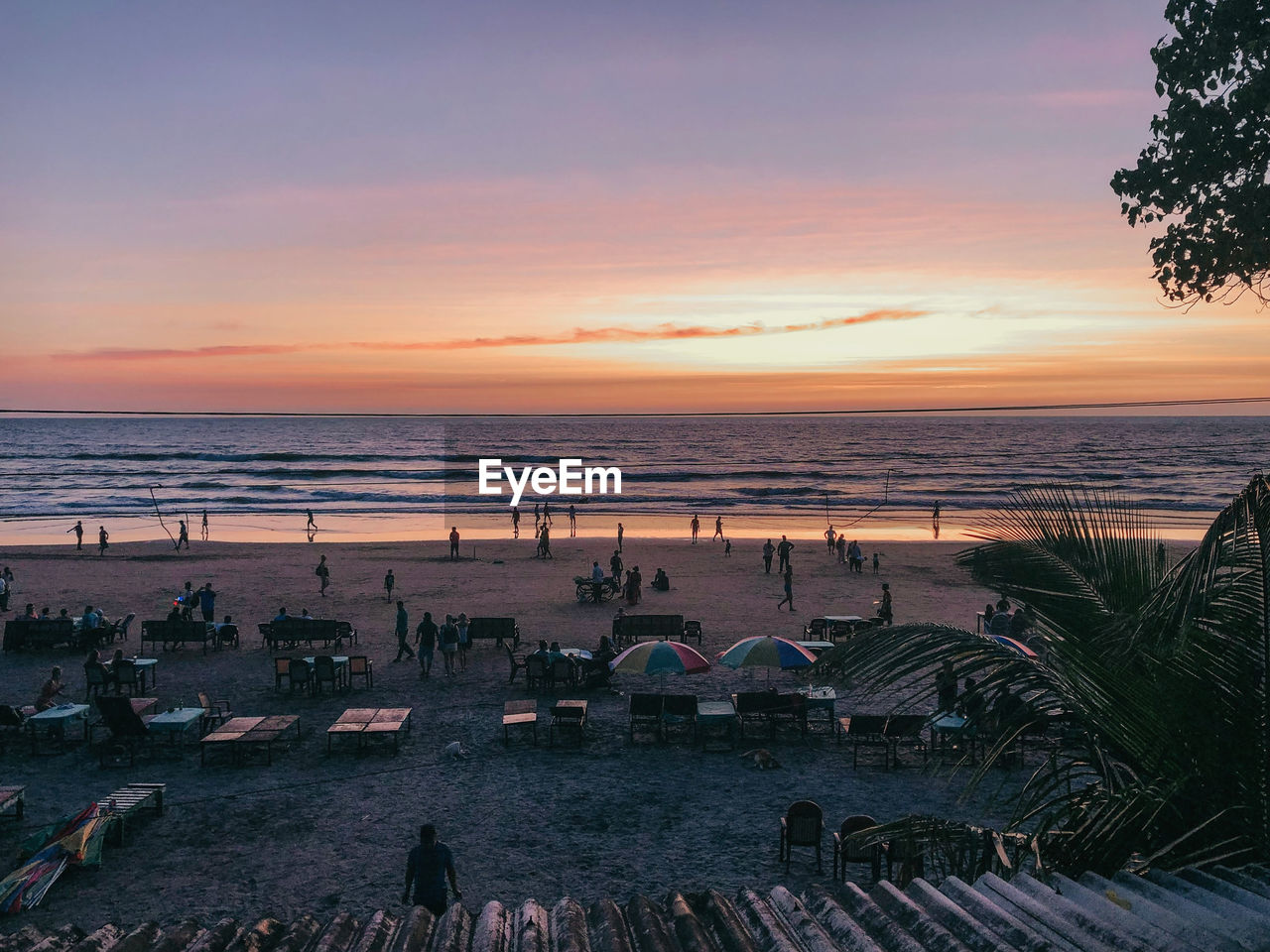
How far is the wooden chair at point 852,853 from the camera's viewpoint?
32.7 feet

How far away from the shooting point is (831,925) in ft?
14.9

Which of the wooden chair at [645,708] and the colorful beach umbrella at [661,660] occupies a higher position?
the colorful beach umbrella at [661,660]

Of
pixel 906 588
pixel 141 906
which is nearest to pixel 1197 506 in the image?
pixel 906 588

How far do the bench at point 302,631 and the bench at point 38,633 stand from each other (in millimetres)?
4063

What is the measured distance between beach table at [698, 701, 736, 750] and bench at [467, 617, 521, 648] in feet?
21.8

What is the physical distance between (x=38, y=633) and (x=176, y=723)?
8.91 metres

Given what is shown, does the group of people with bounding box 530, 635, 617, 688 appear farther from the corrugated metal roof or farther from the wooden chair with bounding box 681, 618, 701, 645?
the corrugated metal roof

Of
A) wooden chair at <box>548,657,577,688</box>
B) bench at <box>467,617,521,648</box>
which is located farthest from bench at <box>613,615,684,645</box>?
wooden chair at <box>548,657,577,688</box>

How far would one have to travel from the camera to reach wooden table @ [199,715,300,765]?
1364cm

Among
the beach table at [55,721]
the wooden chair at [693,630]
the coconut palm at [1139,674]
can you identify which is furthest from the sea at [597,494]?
the beach table at [55,721]

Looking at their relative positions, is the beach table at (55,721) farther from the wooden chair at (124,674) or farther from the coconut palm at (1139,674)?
the coconut palm at (1139,674)

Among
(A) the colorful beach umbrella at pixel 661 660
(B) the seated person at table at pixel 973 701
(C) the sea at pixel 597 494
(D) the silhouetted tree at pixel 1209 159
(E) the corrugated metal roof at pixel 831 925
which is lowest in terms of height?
(C) the sea at pixel 597 494

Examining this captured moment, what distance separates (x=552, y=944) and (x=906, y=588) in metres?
26.7

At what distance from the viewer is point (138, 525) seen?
53.0 metres
